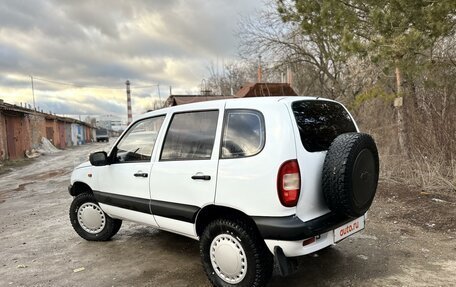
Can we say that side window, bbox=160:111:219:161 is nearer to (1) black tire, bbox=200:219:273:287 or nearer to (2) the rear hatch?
(1) black tire, bbox=200:219:273:287

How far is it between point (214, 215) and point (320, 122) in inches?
54.7

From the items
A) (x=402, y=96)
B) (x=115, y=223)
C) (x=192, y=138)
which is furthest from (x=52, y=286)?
(x=402, y=96)

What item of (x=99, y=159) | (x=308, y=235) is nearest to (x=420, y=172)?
(x=308, y=235)

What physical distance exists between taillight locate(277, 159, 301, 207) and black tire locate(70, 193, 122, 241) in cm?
310

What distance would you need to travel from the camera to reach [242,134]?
11.2 ft

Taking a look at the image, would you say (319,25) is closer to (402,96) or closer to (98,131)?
(402,96)

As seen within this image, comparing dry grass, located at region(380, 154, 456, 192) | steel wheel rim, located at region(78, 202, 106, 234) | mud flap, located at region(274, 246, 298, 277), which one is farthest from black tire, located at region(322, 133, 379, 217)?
dry grass, located at region(380, 154, 456, 192)

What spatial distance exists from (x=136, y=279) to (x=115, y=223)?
1.45m

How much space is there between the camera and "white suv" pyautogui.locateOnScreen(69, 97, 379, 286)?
3094mm

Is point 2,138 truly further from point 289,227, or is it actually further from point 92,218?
point 289,227

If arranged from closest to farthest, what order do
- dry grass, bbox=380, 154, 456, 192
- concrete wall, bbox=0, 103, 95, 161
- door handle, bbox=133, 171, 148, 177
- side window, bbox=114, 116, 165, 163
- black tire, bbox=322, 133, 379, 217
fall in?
1. black tire, bbox=322, 133, 379, 217
2. door handle, bbox=133, 171, 148, 177
3. side window, bbox=114, 116, 165, 163
4. dry grass, bbox=380, 154, 456, 192
5. concrete wall, bbox=0, 103, 95, 161

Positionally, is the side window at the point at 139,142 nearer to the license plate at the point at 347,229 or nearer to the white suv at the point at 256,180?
the white suv at the point at 256,180

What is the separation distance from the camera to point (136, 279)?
13.1 ft

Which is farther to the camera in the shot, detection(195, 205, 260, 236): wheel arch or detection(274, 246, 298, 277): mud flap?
detection(195, 205, 260, 236): wheel arch
